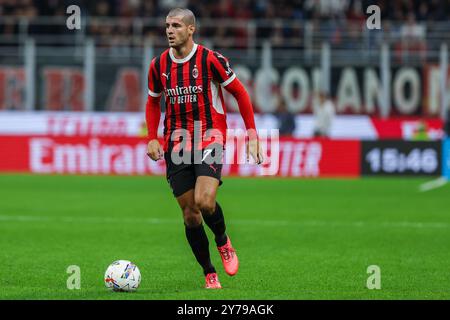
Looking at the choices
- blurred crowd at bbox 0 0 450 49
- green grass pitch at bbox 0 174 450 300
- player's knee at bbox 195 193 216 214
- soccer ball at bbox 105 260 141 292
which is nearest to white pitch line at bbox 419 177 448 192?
green grass pitch at bbox 0 174 450 300

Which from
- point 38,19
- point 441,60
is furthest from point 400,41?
point 38,19

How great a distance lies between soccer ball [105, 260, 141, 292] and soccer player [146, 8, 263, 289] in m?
0.64

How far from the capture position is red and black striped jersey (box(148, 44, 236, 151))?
27.8 feet

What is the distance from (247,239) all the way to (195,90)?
4.59 metres

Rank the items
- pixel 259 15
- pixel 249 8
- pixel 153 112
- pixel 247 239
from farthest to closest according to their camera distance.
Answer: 1. pixel 249 8
2. pixel 259 15
3. pixel 247 239
4. pixel 153 112

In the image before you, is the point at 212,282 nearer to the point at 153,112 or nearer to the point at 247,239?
the point at 153,112

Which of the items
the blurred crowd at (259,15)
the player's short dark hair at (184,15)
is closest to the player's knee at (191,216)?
the player's short dark hair at (184,15)

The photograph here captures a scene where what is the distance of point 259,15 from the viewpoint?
96.2 ft

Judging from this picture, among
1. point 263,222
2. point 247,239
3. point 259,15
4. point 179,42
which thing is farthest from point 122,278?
point 259,15

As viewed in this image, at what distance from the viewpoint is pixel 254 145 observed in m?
8.37

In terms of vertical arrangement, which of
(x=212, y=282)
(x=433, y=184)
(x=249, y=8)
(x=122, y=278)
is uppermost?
(x=249, y=8)

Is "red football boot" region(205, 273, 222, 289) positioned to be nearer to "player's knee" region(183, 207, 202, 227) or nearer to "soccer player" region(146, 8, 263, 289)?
"soccer player" region(146, 8, 263, 289)

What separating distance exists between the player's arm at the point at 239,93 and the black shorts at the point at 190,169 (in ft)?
0.98
